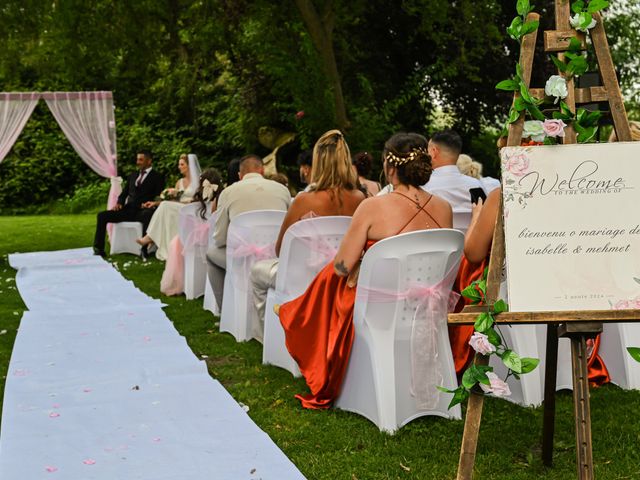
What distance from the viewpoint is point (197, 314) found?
827 cm

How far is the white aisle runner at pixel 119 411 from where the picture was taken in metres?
3.93

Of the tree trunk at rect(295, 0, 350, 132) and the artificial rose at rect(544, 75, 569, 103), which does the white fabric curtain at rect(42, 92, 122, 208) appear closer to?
the tree trunk at rect(295, 0, 350, 132)

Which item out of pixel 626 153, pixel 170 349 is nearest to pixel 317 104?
pixel 170 349

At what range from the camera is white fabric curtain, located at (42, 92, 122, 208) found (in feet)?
51.0

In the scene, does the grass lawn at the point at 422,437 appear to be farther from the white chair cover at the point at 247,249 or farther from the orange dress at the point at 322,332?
the white chair cover at the point at 247,249

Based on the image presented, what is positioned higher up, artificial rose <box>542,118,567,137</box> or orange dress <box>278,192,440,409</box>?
artificial rose <box>542,118,567,137</box>

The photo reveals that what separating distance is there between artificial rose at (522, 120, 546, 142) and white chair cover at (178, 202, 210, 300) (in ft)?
20.1

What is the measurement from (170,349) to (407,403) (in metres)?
2.52

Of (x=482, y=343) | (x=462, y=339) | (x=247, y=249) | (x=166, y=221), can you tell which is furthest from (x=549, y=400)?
(x=166, y=221)

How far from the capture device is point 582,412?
3.04 metres

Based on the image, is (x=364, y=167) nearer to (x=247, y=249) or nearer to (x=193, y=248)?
(x=247, y=249)

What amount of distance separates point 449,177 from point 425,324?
6.18ft

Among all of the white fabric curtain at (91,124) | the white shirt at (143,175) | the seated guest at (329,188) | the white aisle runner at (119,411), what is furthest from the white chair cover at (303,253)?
the white fabric curtain at (91,124)

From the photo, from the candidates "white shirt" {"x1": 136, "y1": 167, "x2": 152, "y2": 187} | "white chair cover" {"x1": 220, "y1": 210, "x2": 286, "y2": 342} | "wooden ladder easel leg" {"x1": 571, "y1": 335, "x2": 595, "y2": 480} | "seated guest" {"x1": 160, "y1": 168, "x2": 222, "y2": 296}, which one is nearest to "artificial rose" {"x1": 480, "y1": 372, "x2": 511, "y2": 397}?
"wooden ladder easel leg" {"x1": 571, "y1": 335, "x2": 595, "y2": 480}
